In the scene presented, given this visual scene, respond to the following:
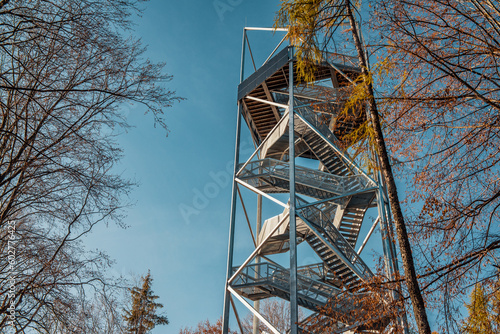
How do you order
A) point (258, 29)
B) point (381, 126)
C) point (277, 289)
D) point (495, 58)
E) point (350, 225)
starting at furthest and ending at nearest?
1. point (258, 29)
2. point (350, 225)
3. point (277, 289)
4. point (381, 126)
5. point (495, 58)

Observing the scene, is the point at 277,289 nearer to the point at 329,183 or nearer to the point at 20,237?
the point at 329,183

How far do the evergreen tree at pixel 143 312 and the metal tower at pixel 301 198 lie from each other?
1139 centimetres

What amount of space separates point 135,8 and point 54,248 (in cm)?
321

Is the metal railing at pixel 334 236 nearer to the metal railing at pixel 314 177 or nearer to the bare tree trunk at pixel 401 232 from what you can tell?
the metal railing at pixel 314 177

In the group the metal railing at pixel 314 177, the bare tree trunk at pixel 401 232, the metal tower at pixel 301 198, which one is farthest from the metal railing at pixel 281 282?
the bare tree trunk at pixel 401 232

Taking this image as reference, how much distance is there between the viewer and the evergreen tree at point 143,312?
87.0 feet

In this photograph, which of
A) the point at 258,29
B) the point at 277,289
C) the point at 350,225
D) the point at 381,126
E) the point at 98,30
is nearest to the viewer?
the point at 98,30

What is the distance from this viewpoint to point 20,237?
229 inches

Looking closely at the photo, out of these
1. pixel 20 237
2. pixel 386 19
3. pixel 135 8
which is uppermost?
pixel 386 19

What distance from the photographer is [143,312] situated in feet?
88.3

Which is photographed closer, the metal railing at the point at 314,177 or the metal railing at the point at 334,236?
the metal railing at the point at 334,236

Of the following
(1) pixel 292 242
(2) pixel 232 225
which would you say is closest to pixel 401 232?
(1) pixel 292 242

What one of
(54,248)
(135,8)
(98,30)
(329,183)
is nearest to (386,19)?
(135,8)

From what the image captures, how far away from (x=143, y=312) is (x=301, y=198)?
1622cm
